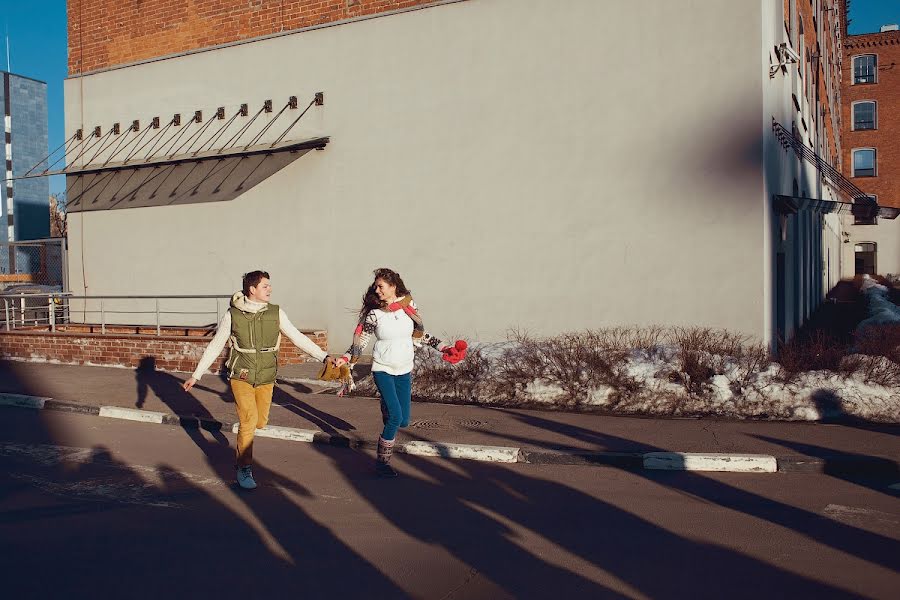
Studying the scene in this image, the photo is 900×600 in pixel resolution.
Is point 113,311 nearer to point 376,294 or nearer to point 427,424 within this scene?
point 427,424

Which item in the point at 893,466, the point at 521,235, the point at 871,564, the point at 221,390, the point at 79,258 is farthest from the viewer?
the point at 79,258

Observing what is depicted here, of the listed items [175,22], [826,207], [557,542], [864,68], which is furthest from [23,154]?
[557,542]

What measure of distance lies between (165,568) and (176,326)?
501 inches

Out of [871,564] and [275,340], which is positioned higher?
[275,340]

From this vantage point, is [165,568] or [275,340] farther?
[275,340]

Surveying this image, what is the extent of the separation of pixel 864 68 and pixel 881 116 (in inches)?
142

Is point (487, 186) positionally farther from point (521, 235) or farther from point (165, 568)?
point (165, 568)

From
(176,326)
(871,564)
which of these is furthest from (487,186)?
(871,564)

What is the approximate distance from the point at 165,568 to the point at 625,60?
11070mm

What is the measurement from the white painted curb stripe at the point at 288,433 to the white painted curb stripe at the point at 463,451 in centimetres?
125

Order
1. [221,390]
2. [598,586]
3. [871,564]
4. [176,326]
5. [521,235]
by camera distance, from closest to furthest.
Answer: [598,586] → [871,564] → [221,390] → [521,235] → [176,326]

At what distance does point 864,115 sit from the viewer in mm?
51562

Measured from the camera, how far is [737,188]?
12523mm

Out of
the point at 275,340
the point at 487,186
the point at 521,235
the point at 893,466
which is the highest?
the point at 487,186
